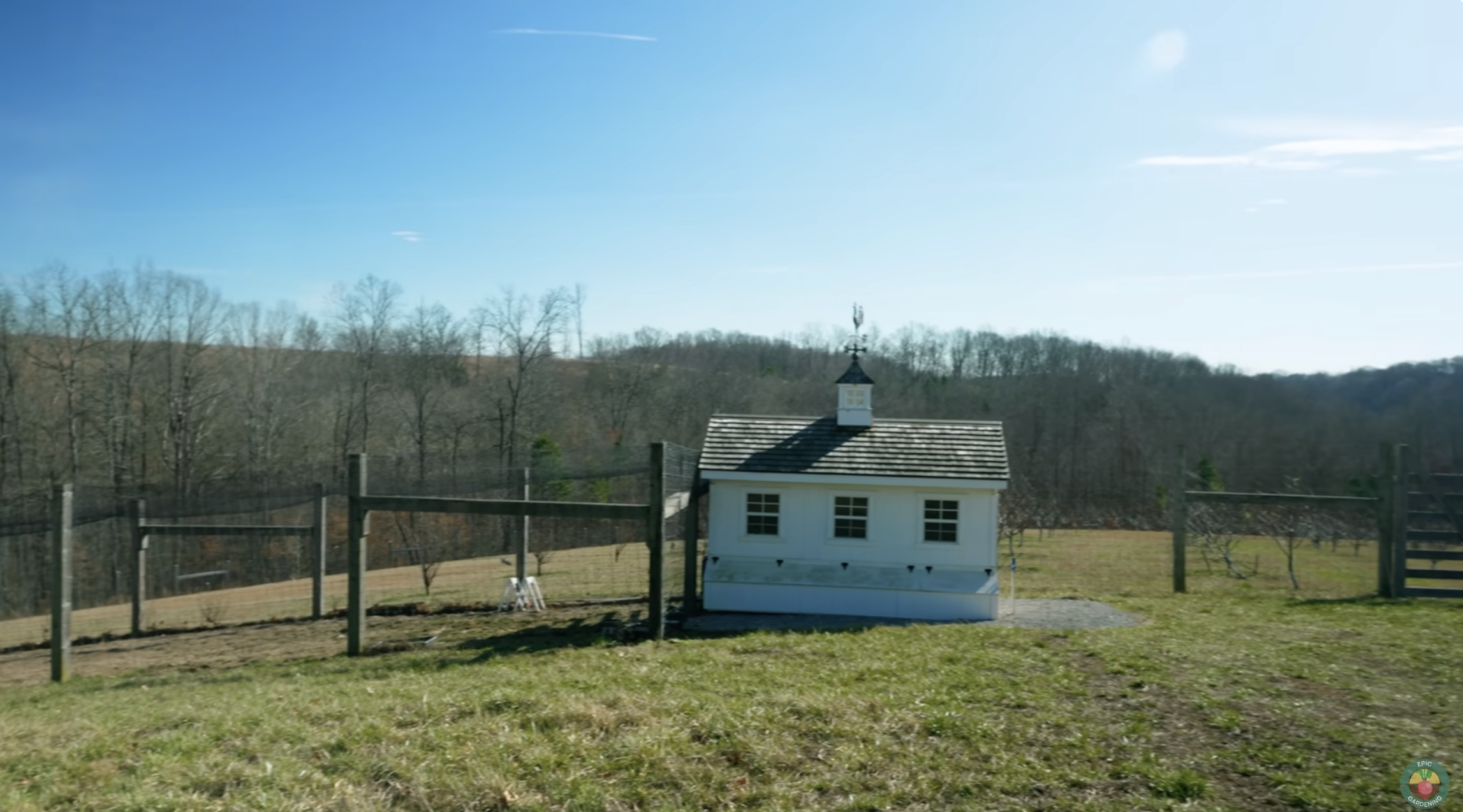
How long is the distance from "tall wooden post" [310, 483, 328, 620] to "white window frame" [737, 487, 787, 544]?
271 inches

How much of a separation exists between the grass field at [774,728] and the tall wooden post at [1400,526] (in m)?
4.68

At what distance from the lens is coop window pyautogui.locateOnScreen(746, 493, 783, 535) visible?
14266 millimetres

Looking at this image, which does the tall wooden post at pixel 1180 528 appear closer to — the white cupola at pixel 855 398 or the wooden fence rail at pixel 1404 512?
the wooden fence rail at pixel 1404 512

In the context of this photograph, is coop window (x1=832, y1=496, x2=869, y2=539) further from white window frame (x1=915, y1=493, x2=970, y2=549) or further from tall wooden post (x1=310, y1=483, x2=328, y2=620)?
tall wooden post (x1=310, y1=483, x2=328, y2=620)

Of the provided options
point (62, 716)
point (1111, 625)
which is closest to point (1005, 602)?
point (1111, 625)

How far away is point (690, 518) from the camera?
14500 millimetres

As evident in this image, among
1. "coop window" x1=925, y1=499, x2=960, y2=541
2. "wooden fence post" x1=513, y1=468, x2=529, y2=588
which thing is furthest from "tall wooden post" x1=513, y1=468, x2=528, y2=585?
"coop window" x1=925, y1=499, x2=960, y2=541

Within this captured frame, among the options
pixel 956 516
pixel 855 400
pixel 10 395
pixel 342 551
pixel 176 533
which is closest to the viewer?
pixel 956 516

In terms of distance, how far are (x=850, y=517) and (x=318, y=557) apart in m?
8.66

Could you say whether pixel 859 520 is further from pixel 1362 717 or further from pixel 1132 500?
pixel 1132 500

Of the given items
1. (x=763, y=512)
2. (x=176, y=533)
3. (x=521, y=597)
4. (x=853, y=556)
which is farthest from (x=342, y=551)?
(x=853, y=556)

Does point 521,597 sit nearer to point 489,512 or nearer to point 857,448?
point 489,512

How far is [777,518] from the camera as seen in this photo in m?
14.3

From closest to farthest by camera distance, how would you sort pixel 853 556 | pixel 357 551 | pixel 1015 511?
1. pixel 357 551
2. pixel 853 556
3. pixel 1015 511
